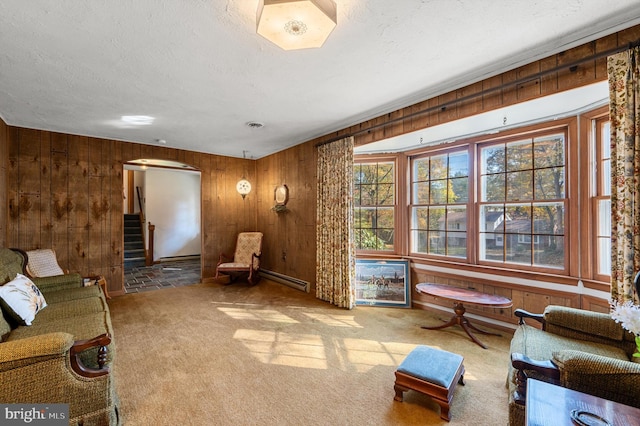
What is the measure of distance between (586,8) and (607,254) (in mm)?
2205

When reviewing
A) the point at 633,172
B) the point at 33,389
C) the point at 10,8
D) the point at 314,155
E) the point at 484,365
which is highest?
the point at 10,8

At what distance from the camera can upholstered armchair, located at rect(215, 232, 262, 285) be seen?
5352 mm

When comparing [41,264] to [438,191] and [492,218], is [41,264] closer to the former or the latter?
[438,191]

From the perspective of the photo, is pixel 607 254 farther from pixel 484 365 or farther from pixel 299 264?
pixel 299 264

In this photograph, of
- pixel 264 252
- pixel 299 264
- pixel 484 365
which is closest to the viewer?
pixel 484 365

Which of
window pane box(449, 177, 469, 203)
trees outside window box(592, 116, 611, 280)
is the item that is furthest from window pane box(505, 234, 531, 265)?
window pane box(449, 177, 469, 203)

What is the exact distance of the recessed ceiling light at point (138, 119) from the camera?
365cm

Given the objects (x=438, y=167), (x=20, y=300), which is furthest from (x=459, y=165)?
(x=20, y=300)

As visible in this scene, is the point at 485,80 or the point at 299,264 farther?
the point at 299,264

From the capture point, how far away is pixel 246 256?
18.7 feet

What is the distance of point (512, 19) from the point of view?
1879 mm

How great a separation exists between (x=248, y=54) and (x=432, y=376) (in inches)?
109

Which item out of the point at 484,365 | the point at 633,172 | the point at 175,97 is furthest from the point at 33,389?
the point at 633,172

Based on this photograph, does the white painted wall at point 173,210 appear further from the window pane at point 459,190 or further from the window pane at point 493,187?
the window pane at point 493,187
